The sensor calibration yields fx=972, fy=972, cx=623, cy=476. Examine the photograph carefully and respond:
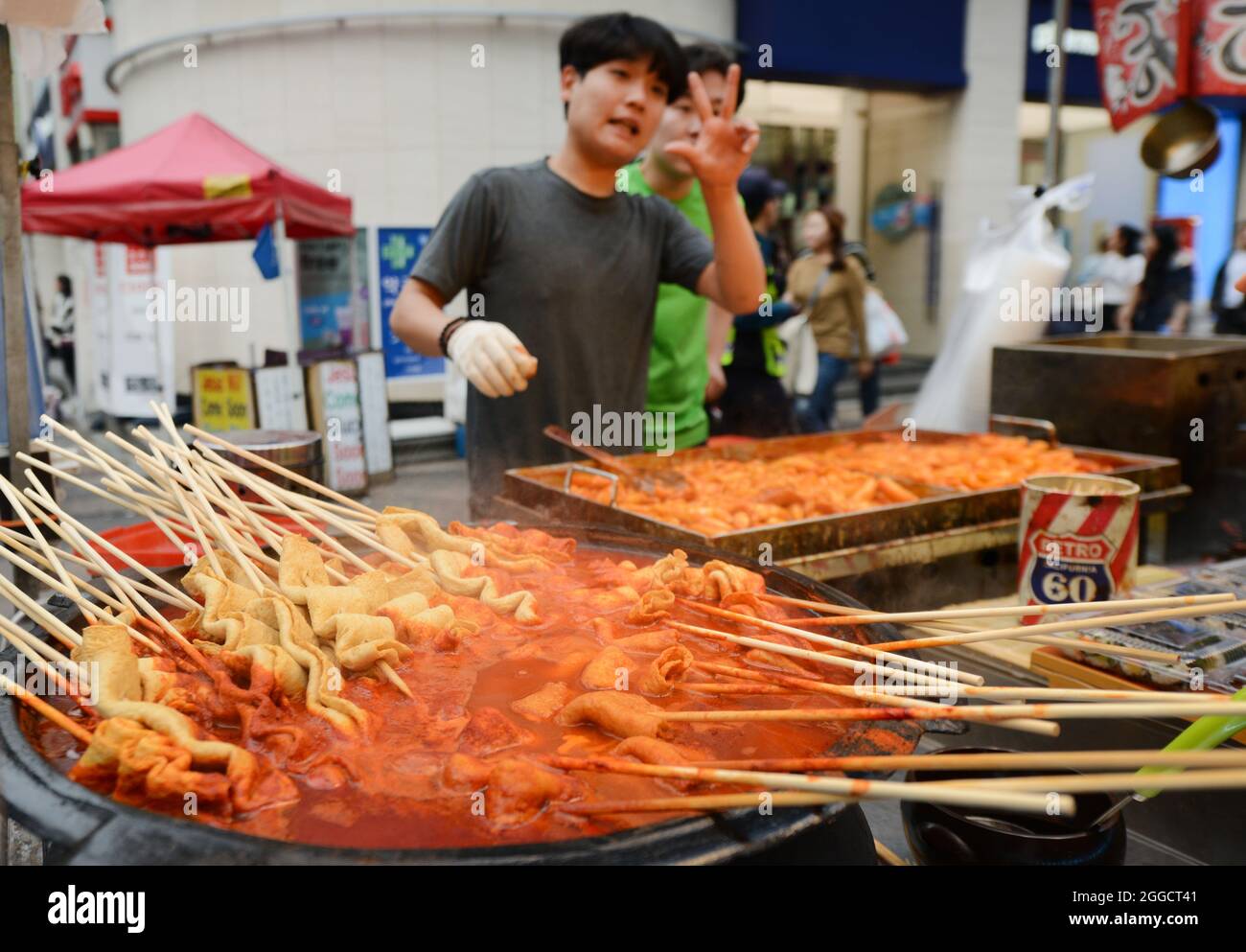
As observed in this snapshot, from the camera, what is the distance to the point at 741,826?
1123 millimetres

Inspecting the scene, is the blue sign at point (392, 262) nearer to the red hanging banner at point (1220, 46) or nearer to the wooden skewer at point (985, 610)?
the red hanging banner at point (1220, 46)

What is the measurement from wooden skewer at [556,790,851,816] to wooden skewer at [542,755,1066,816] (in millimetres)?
14

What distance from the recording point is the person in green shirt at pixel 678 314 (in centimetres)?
427

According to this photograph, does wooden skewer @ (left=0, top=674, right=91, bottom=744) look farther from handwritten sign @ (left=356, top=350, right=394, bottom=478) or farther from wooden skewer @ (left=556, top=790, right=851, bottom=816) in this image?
handwritten sign @ (left=356, top=350, right=394, bottom=478)

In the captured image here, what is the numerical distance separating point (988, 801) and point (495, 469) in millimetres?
2899

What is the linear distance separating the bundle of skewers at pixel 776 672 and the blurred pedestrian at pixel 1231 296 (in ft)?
29.6

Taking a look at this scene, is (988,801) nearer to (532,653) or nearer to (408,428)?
(532,653)

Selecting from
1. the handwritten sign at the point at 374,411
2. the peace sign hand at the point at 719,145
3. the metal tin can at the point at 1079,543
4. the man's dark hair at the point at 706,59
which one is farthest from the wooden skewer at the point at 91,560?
the handwritten sign at the point at 374,411

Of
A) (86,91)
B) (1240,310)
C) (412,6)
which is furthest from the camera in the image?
(86,91)

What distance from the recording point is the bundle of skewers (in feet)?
3.31

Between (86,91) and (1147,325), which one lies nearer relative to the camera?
(1147,325)

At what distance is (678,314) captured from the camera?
14.4ft

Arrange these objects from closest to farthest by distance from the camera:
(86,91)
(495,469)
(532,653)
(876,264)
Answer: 1. (532,653)
2. (495,469)
3. (86,91)
4. (876,264)
